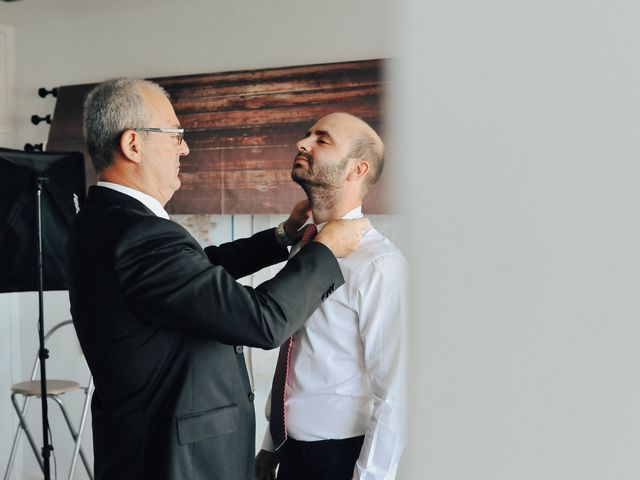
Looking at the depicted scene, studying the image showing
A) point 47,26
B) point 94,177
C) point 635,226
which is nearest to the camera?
→ point 635,226

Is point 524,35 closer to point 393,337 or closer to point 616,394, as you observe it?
point 616,394

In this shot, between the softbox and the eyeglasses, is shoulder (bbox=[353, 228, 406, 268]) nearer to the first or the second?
the eyeglasses

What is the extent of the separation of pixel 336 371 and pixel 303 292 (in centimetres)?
29

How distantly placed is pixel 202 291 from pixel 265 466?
2.29 feet

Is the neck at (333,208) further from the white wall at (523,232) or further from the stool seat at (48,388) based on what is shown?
the stool seat at (48,388)

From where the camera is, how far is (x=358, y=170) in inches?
66.8

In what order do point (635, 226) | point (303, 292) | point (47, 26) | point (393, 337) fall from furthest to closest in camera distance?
point (47, 26), point (393, 337), point (303, 292), point (635, 226)

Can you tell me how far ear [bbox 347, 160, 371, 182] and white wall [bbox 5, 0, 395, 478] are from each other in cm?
123

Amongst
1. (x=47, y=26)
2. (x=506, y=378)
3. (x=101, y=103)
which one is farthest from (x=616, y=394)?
(x=47, y=26)

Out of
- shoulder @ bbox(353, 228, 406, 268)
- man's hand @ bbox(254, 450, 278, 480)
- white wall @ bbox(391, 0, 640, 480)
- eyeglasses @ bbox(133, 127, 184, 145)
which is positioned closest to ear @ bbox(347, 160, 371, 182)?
shoulder @ bbox(353, 228, 406, 268)

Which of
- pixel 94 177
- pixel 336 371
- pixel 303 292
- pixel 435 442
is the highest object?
pixel 94 177

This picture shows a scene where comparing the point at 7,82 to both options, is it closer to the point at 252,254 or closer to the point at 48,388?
the point at 48,388

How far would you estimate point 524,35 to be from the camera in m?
0.09

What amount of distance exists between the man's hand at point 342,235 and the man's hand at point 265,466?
24.9 inches
